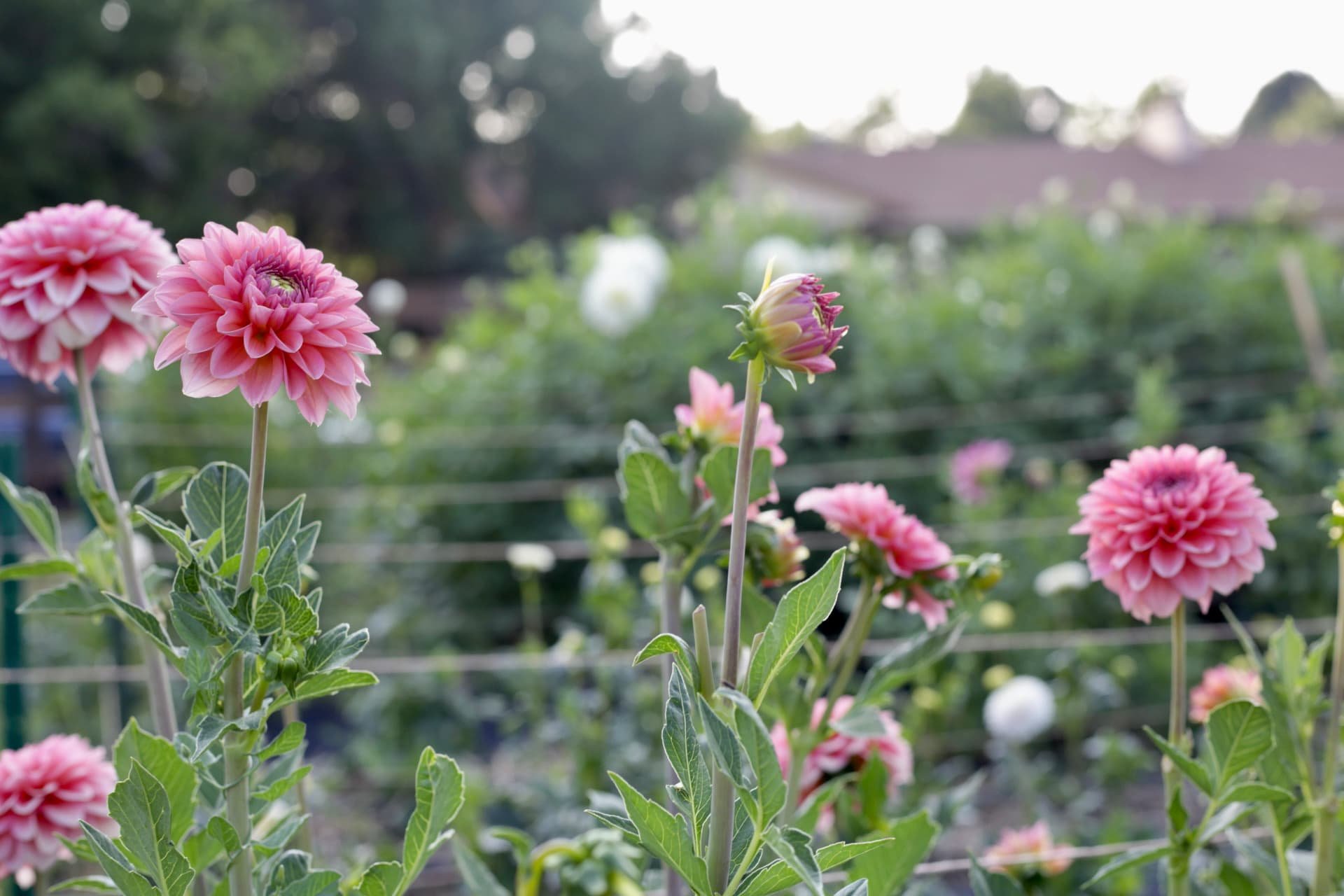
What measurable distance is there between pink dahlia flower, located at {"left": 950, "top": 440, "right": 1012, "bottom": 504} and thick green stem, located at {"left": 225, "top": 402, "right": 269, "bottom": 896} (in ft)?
7.86

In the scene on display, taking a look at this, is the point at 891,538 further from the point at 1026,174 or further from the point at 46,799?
the point at 1026,174

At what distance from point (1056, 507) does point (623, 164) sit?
55.6 ft

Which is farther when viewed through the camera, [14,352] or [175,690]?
[175,690]

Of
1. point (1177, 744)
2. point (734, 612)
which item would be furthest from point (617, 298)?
point (734, 612)

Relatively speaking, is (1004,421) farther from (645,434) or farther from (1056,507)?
(645,434)

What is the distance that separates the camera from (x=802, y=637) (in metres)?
0.59

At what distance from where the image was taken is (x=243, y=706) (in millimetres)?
660

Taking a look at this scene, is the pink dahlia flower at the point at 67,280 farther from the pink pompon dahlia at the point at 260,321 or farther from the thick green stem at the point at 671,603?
the thick green stem at the point at 671,603

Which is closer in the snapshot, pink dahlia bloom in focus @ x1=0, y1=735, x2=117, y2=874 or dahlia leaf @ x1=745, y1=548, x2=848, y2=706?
dahlia leaf @ x1=745, y1=548, x2=848, y2=706

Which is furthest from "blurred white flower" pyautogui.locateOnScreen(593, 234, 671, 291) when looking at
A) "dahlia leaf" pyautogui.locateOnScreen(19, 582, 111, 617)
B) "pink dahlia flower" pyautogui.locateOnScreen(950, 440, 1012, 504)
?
"dahlia leaf" pyautogui.locateOnScreen(19, 582, 111, 617)

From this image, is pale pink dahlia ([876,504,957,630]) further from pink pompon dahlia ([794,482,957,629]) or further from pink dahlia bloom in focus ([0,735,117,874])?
pink dahlia bloom in focus ([0,735,117,874])

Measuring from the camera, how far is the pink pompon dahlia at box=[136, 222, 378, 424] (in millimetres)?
574

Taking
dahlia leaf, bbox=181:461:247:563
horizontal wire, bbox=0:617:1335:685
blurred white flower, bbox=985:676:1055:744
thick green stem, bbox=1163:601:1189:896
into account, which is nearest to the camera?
dahlia leaf, bbox=181:461:247:563

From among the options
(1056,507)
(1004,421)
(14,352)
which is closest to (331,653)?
(14,352)
